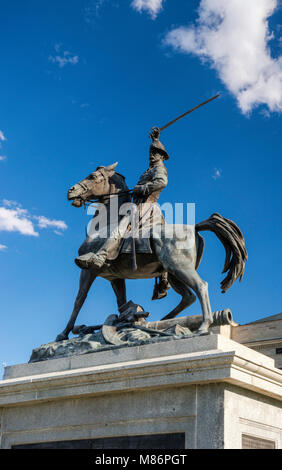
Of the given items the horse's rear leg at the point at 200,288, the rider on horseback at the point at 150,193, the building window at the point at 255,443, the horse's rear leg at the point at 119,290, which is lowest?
the building window at the point at 255,443

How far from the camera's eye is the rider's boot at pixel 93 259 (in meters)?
8.87

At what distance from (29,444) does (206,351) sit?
2.81m

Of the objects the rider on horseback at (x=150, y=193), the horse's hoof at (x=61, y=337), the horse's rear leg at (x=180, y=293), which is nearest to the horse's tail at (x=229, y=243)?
the horse's rear leg at (x=180, y=293)

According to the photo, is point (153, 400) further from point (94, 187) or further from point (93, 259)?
point (94, 187)

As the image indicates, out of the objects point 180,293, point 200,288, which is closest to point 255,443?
point 200,288

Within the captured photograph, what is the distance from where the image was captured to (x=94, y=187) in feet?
32.7

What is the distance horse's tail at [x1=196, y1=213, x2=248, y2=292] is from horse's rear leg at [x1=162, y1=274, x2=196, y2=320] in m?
0.54

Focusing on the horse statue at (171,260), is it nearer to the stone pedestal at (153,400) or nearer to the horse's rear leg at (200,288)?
the horse's rear leg at (200,288)

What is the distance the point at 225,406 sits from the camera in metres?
6.57

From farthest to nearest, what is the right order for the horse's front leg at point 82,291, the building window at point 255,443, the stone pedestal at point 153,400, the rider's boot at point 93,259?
1. the horse's front leg at point 82,291
2. the rider's boot at point 93,259
3. the building window at point 255,443
4. the stone pedestal at point 153,400

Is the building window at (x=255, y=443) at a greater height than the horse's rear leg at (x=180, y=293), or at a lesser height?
lesser

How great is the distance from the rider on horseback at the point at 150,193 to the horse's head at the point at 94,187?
48 cm

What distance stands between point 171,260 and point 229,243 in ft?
3.41
